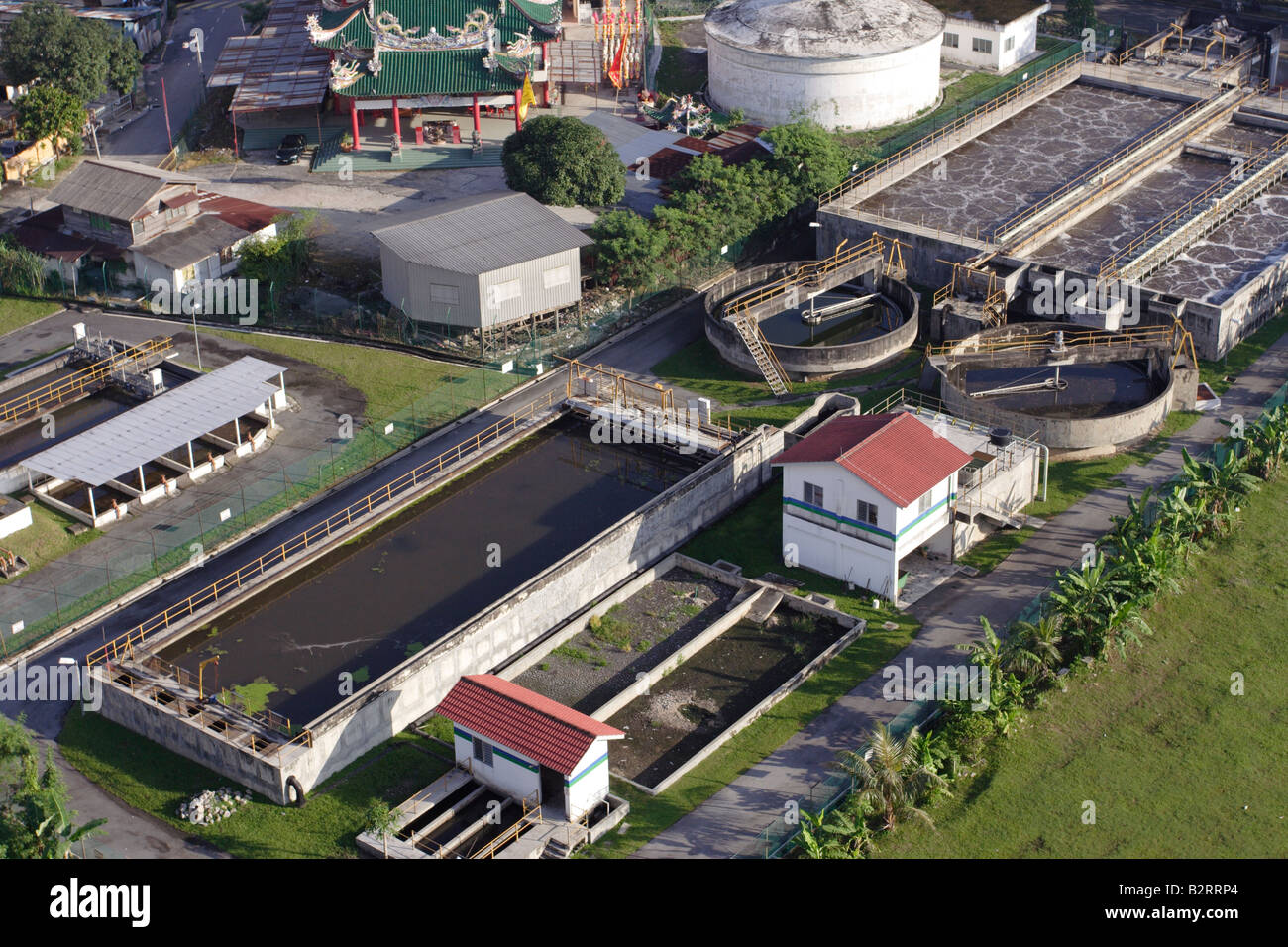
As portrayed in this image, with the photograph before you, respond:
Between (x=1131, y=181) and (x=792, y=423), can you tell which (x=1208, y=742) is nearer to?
(x=792, y=423)

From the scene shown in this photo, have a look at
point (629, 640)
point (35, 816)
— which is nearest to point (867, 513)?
point (629, 640)

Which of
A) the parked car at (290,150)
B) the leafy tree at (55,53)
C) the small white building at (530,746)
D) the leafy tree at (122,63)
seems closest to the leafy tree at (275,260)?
the parked car at (290,150)

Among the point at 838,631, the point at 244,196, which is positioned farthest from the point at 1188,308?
the point at 244,196

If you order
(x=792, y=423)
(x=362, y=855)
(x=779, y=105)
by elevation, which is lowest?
(x=362, y=855)

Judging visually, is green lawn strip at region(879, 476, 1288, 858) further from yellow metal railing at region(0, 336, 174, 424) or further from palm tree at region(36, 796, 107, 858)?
yellow metal railing at region(0, 336, 174, 424)

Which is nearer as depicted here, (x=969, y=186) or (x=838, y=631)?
(x=838, y=631)

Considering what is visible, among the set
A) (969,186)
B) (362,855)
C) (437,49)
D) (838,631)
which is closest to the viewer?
(362,855)

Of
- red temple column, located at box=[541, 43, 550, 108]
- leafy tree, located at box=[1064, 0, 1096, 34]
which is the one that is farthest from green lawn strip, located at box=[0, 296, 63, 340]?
leafy tree, located at box=[1064, 0, 1096, 34]

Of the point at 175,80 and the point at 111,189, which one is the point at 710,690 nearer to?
the point at 111,189
